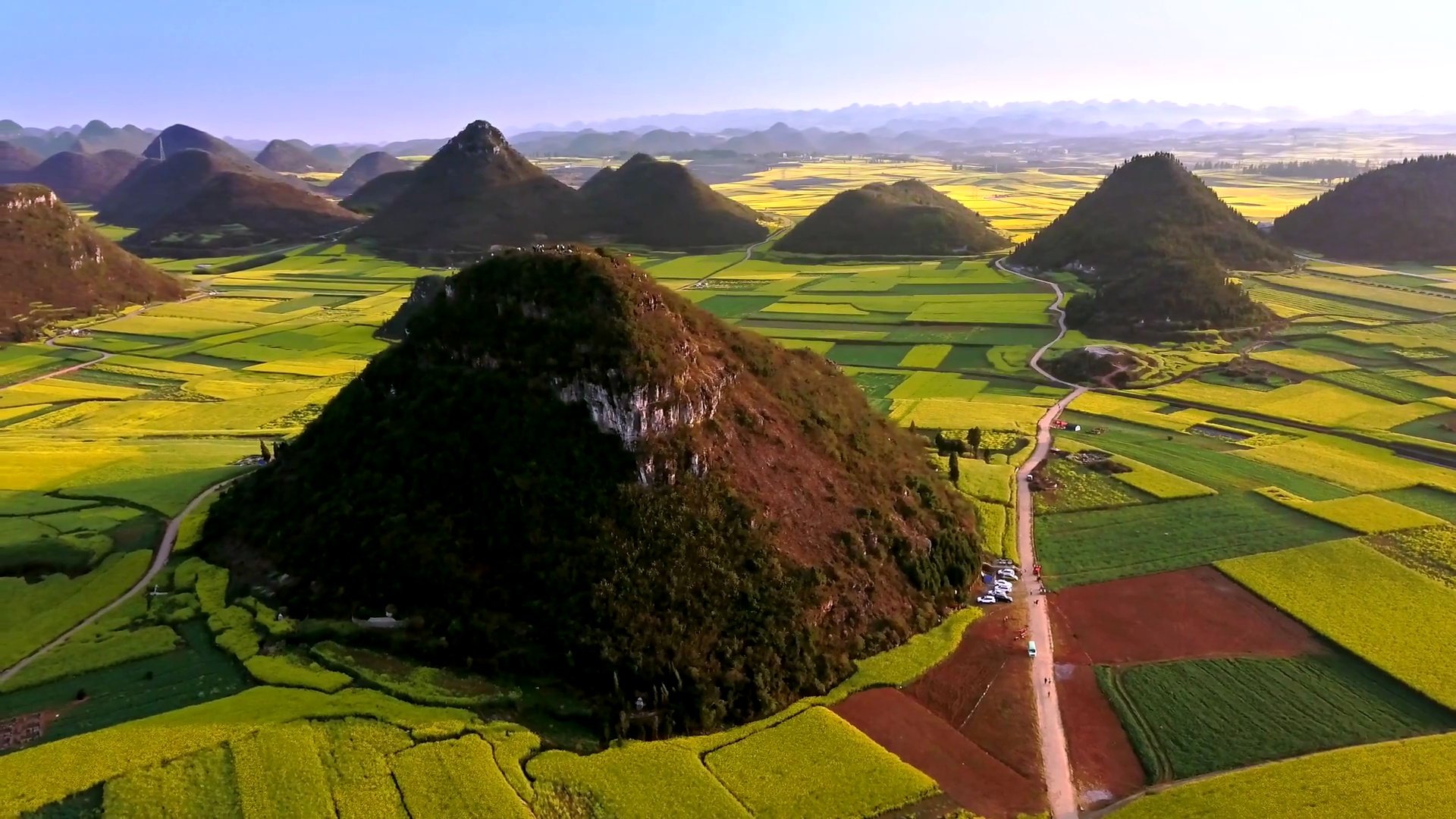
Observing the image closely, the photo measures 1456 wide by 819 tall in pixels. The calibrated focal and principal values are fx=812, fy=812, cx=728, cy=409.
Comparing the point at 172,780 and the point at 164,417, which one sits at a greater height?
the point at 164,417

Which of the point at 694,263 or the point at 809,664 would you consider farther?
the point at 694,263

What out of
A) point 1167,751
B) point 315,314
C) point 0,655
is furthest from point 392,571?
point 315,314

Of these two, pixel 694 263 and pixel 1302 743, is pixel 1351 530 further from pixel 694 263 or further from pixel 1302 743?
pixel 694 263

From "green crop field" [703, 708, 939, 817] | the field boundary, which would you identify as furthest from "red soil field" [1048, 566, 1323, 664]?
"green crop field" [703, 708, 939, 817]

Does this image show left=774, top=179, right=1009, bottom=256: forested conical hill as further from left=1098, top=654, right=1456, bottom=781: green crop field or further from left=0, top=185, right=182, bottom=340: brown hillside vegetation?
left=1098, top=654, right=1456, bottom=781: green crop field

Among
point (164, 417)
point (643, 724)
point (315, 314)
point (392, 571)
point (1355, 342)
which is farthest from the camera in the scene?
point (315, 314)

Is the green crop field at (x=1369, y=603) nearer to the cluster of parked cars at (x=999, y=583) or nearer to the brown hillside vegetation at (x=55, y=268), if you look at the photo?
the cluster of parked cars at (x=999, y=583)
